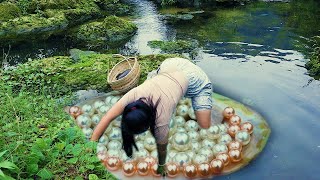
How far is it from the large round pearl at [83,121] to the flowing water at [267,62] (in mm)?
1854

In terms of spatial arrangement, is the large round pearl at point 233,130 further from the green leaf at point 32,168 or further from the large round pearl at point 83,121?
the green leaf at point 32,168

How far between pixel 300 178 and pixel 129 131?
2247 millimetres

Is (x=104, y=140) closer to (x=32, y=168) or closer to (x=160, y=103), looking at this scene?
(x=160, y=103)

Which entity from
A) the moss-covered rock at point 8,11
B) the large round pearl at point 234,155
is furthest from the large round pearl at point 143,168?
the moss-covered rock at point 8,11

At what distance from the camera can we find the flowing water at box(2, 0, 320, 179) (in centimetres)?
506

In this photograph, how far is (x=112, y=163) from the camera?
4.66 m

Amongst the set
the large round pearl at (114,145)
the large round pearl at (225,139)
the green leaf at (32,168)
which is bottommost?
the large round pearl at (225,139)

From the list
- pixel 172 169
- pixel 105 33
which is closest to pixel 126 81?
pixel 172 169

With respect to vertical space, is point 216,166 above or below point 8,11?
above

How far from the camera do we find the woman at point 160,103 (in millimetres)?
3541

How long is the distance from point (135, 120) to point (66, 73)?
3.55 m

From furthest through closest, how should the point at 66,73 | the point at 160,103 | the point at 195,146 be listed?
the point at 66,73 → the point at 195,146 → the point at 160,103

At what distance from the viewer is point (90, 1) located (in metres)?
13.3

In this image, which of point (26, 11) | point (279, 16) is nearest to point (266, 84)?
point (279, 16)
